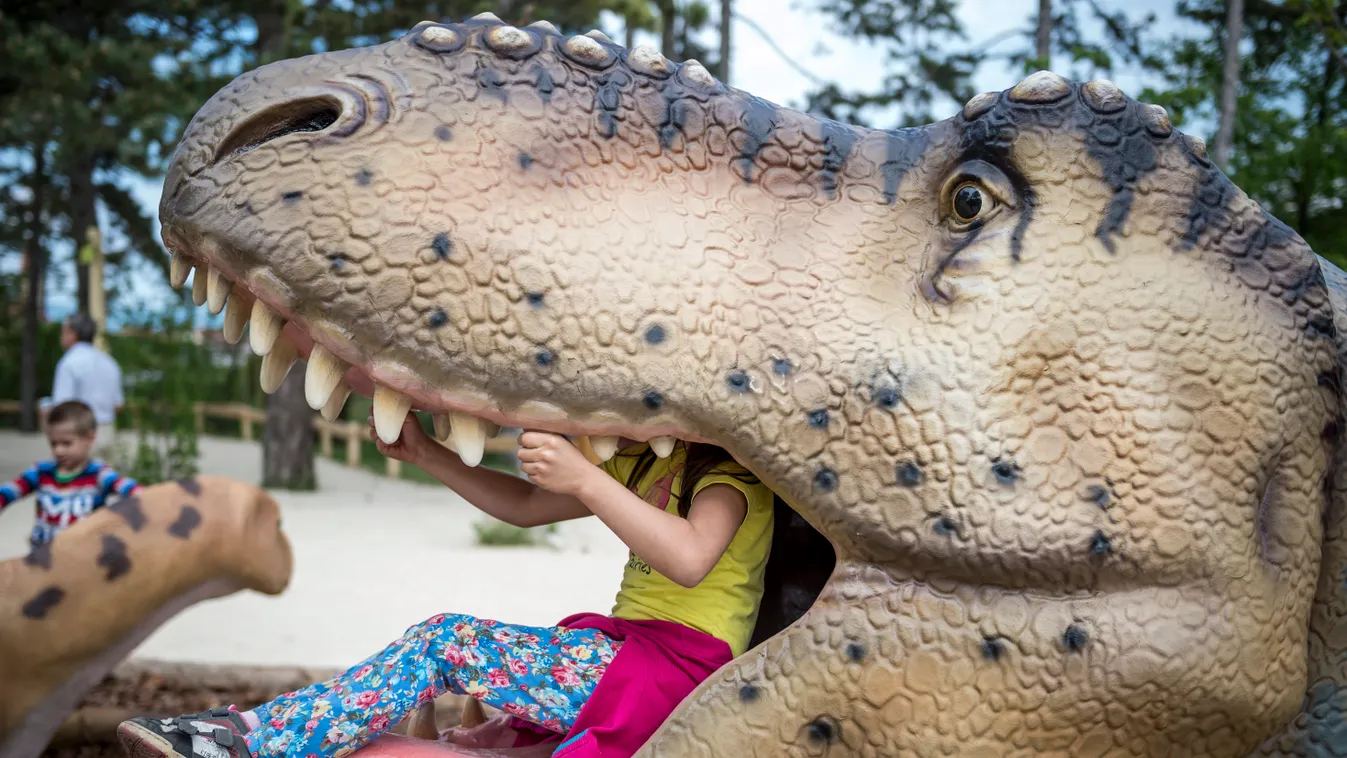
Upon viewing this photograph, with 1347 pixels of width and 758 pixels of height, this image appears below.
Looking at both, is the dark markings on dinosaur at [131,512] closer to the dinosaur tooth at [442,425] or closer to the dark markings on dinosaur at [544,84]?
the dinosaur tooth at [442,425]

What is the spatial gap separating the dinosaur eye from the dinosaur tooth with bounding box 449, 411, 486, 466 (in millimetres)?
675

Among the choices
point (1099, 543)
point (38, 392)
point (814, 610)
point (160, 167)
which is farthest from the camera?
point (38, 392)

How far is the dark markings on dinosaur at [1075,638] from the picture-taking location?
1.29m

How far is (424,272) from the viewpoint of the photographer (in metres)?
1.32

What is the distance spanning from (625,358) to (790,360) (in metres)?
0.21

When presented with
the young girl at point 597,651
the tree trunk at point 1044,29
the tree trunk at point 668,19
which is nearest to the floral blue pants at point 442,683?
the young girl at point 597,651

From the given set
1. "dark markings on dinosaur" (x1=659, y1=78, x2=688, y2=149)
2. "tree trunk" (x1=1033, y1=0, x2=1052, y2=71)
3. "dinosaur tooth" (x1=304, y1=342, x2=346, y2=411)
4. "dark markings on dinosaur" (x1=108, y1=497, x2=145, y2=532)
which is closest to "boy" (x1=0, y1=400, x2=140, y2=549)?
"dark markings on dinosaur" (x1=108, y1=497, x2=145, y2=532)

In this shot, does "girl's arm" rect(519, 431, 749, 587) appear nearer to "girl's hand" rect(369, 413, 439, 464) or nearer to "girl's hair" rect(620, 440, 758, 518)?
"girl's hair" rect(620, 440, 758, 518)

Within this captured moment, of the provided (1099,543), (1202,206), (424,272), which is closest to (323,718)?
(424,272)

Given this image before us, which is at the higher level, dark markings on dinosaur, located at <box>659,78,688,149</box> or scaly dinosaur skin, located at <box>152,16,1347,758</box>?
dark markings on dinosaur, located at <box>659,78,688,149</box>

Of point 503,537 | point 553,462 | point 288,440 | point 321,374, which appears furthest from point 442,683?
point 288,440

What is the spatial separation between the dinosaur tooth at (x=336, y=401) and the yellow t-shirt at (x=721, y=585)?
454 mm

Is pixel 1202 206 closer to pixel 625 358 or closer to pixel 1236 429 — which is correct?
pixel 1236 429

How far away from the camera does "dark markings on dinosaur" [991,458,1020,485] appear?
1292 mm
